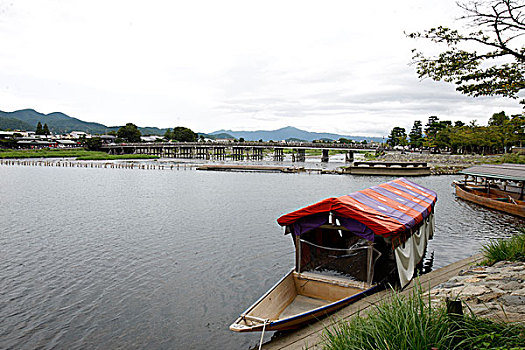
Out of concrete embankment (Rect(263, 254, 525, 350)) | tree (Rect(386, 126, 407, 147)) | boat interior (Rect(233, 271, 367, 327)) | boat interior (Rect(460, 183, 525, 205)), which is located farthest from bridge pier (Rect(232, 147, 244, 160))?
concrete embankment (Rect(263, 254, 525, 350))

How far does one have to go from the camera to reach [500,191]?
33.3 meters

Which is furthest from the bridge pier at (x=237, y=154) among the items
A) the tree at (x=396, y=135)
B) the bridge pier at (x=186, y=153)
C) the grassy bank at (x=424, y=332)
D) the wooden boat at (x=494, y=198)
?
the grassy bank at (x=424, y=332)

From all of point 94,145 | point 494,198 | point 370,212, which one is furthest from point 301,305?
point 94,145

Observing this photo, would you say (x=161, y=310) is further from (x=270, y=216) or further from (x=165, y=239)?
(x=270, y=216)

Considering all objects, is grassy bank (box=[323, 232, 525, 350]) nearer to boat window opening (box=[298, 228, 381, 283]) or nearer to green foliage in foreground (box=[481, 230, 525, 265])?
boat window opening (box=[298, 228, 381, 283])

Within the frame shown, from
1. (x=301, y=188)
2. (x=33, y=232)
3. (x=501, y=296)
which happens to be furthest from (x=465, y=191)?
(x=33, y=232)

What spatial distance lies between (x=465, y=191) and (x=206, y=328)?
3373 centimetres

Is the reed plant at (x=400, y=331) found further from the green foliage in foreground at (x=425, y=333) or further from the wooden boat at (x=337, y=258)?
the wooden boat at (x=337, y=258)

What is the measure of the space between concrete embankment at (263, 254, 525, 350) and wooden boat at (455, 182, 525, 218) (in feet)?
61.8

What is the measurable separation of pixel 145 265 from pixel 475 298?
13.4 metres

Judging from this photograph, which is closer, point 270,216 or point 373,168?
point 270,216

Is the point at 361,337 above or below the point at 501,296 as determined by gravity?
above

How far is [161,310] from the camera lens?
479 inches

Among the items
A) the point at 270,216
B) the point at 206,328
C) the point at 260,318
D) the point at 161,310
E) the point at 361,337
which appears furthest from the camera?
the point at 270,216
